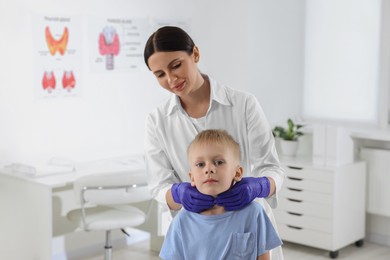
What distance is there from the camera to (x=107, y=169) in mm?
4027

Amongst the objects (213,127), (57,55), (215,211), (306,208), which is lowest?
(306,208)

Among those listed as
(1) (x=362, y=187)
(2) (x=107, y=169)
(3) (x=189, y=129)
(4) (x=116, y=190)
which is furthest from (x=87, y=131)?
(3) (x=189, y=129)

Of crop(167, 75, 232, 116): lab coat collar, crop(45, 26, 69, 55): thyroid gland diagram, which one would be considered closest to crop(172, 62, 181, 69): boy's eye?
crop(167, 75, 232, 116): lab coat collar

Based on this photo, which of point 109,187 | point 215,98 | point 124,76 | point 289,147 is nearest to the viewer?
point 215,98

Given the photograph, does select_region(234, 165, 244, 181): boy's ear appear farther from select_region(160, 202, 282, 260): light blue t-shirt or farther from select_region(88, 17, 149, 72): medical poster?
select_region(88, 17, 149, 72): medical poster

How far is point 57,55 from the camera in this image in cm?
411

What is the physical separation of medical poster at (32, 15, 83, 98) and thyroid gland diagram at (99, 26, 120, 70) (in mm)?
160

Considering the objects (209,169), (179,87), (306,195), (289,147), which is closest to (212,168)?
(209,169)

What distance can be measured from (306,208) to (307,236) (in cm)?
18

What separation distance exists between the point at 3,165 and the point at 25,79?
50 centimetres

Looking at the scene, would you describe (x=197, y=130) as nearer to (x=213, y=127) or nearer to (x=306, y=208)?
(x=213, y=127)

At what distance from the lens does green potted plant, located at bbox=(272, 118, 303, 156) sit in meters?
4.79

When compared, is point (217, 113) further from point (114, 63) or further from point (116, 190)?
point (114, 63)

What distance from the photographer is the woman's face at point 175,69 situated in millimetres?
1841
